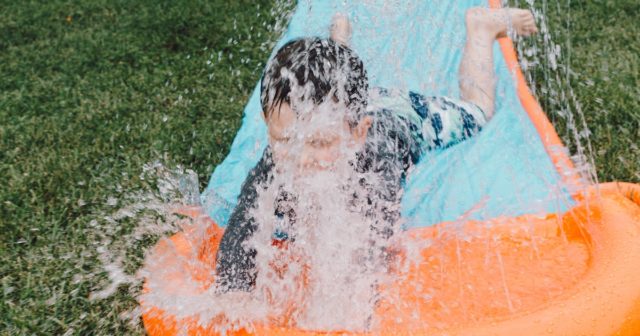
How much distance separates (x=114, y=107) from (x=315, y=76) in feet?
7.99

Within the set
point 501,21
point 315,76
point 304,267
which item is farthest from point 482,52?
point 304,267

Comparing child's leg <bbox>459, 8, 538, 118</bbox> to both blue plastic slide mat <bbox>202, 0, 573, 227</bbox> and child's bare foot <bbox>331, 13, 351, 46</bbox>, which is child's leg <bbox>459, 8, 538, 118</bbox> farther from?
child's bare foot <bbox>331, 13, 351, 46</bbox>

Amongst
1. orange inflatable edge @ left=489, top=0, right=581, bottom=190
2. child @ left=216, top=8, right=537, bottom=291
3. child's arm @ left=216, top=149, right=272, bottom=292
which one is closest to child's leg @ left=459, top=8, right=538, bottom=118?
orange inflatable edge @ left=489, top=0, right=581, bottom=190

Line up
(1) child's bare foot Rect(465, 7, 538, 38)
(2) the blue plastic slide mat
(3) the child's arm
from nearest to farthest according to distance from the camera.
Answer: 1. (3) the child's arm
2. (2) the blue plastic slide mat
3. (1) child's bare foot Rect(465, 7, 538, 38)

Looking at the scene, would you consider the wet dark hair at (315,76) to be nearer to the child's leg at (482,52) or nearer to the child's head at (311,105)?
the child's head at (311,105)

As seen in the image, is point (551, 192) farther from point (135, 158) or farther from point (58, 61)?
point (58, 61)

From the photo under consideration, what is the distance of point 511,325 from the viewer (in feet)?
5.65

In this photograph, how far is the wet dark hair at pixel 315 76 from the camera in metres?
2.03

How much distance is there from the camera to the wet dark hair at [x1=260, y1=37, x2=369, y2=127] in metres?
2.03

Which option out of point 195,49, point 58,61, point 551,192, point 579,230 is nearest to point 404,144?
point 551,192

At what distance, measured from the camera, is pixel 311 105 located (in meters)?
2.04

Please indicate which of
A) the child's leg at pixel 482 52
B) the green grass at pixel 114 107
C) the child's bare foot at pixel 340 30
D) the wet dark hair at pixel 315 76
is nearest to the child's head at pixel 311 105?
the wet dark hair at pixel 315 76

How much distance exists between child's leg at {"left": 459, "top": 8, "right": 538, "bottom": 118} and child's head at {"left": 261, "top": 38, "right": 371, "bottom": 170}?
3.77 ft

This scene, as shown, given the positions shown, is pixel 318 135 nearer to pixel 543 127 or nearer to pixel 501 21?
pixel 543 127
